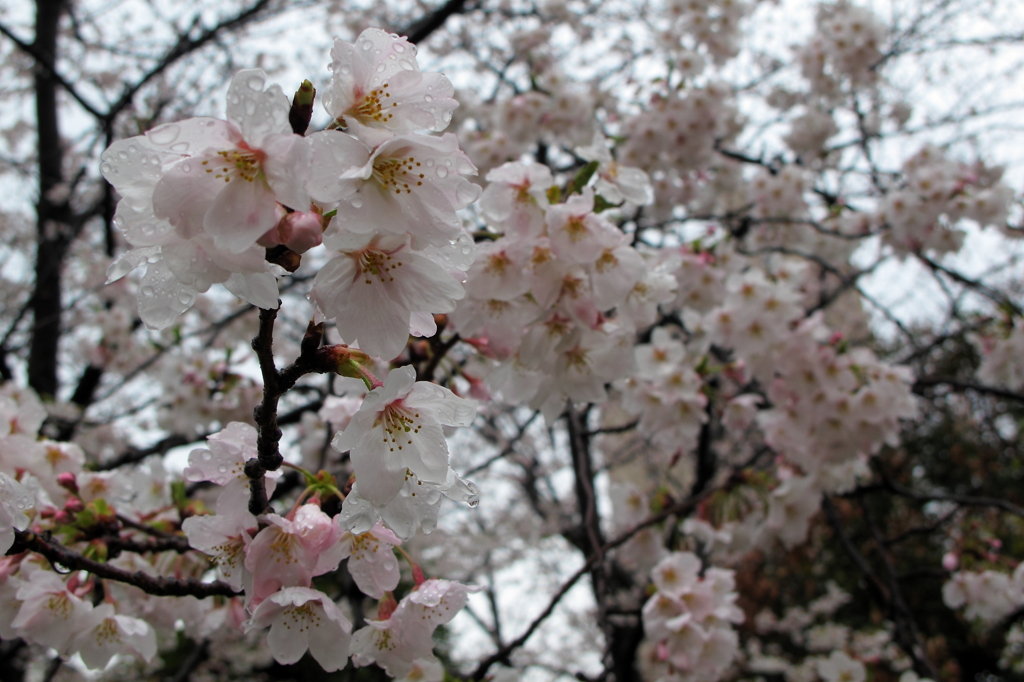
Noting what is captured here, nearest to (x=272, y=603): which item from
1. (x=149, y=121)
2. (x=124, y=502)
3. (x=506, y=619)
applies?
(x=124, y=502)

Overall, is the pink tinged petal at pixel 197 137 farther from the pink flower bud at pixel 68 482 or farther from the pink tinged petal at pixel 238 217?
the pink flower bud at pixel 68 482

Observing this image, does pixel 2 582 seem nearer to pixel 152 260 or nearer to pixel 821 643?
pixel 152 260

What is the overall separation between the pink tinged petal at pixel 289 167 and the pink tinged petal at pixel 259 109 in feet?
0.09

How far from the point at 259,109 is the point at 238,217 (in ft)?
0.43

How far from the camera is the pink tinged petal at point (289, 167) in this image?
673 millimetres

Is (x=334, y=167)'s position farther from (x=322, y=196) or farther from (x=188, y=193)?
(x=188, y=193)

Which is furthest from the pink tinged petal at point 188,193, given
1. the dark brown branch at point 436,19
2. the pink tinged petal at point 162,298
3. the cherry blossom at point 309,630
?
the dark brown branch at point 436,19

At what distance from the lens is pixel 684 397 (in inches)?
90.0

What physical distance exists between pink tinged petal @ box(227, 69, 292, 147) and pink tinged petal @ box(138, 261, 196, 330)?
0.72 ft

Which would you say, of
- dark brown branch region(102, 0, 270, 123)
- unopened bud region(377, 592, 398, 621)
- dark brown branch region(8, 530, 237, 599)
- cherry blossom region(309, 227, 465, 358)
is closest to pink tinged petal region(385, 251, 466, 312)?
cherry blossom region(309, 227, 465, 358)

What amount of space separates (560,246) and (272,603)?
877mm

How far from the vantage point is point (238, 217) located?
69cm

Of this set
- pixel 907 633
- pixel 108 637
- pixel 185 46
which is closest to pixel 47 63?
pixel 185 46

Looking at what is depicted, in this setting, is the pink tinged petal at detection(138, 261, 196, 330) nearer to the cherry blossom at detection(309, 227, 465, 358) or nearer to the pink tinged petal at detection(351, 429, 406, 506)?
the cherry blossom at detection(309, 227, 465, 358)
